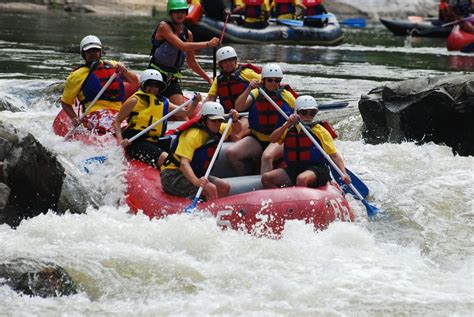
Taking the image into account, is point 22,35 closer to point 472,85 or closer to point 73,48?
point 73,48

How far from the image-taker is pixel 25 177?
7812mm

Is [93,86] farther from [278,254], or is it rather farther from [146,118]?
[278,254]

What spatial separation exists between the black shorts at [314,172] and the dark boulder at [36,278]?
2.44m

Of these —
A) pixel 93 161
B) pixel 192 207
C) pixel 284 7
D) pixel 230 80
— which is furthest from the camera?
pixel 284 7

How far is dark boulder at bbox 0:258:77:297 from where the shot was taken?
6.33 m

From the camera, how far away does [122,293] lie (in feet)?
21.2

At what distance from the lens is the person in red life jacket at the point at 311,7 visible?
22.9 m

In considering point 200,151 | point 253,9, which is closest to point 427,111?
point 200,151

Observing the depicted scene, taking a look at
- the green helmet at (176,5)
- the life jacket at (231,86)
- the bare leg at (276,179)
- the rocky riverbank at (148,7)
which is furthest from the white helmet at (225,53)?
the rocky riverbank at (148,7)

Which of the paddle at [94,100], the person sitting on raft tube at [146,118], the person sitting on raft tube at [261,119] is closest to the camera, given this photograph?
the person sitting on raft tube at [261,119]

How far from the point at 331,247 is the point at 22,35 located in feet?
51.2

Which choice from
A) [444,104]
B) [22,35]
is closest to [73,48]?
[22,35]

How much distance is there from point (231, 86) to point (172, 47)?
Answer: 56.4 inches

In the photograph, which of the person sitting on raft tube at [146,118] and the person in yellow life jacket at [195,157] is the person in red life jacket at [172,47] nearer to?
the person sitting on raft tube at [146,118]
